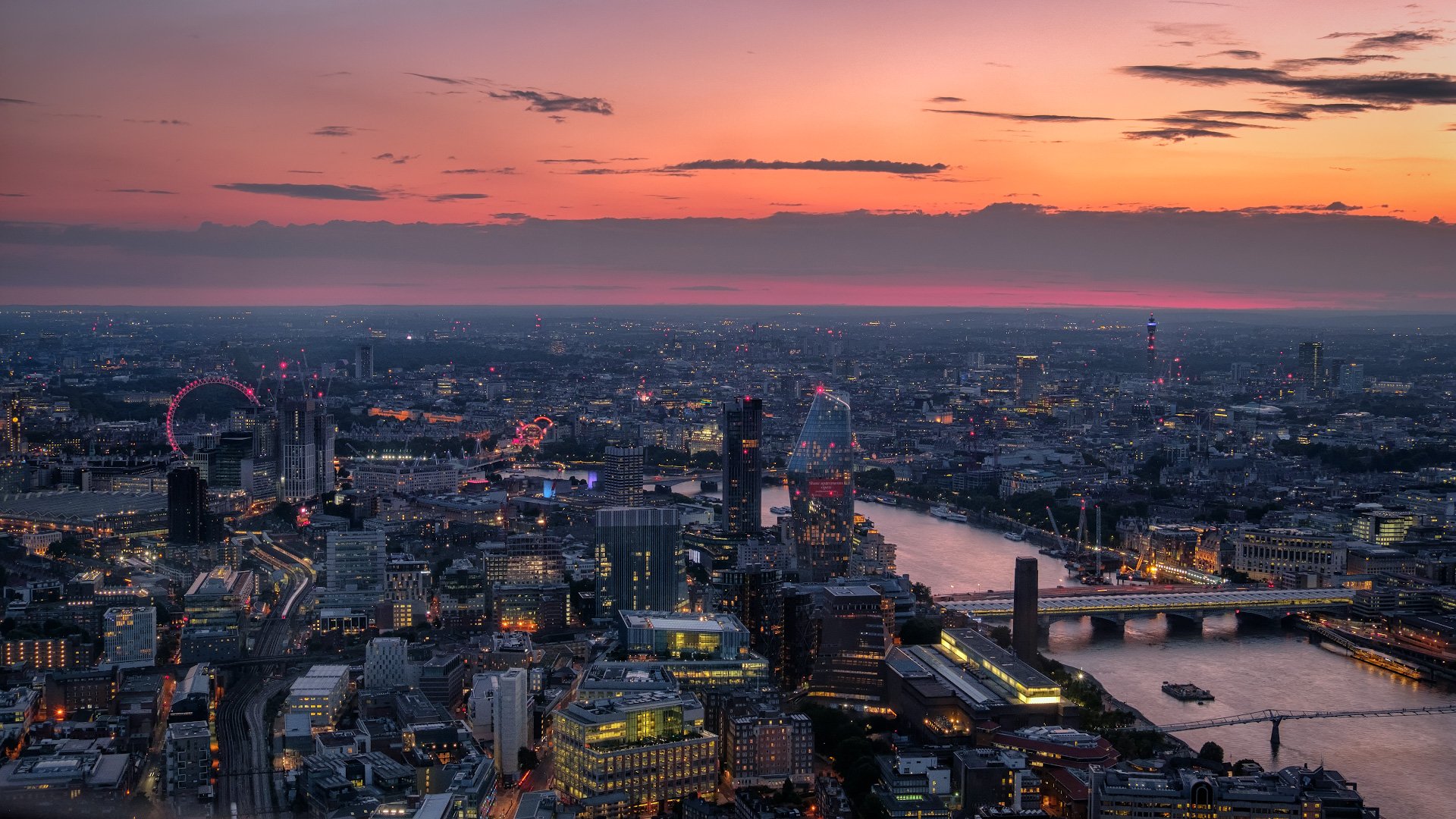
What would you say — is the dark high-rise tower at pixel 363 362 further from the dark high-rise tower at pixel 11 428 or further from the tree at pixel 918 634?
the tree at pixel 918 634

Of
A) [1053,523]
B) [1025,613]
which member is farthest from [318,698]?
[1053,523]

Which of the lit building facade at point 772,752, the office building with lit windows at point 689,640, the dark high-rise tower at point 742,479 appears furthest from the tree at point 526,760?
the dark high-rise tower at point 742,479

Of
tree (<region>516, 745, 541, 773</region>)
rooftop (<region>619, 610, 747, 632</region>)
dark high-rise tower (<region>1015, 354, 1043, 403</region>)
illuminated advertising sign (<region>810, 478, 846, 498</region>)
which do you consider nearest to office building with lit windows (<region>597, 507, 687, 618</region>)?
rooftop (<region>619, 610, 747, 632</region>)

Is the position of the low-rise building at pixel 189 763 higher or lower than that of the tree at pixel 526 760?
higher

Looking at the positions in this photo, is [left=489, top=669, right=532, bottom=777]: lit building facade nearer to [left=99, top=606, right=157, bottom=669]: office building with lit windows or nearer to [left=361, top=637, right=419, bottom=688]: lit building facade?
[left=361, top=637, right=419, bottom=688]: lit building facade

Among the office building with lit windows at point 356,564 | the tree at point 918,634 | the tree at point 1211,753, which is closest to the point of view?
the tree at point 1211,753

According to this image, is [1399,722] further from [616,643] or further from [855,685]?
[616,643]

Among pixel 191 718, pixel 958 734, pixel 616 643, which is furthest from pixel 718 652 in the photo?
pixel 191 718

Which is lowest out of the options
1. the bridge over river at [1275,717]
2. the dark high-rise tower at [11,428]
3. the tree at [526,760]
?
the bridge over river at [1275,717]
